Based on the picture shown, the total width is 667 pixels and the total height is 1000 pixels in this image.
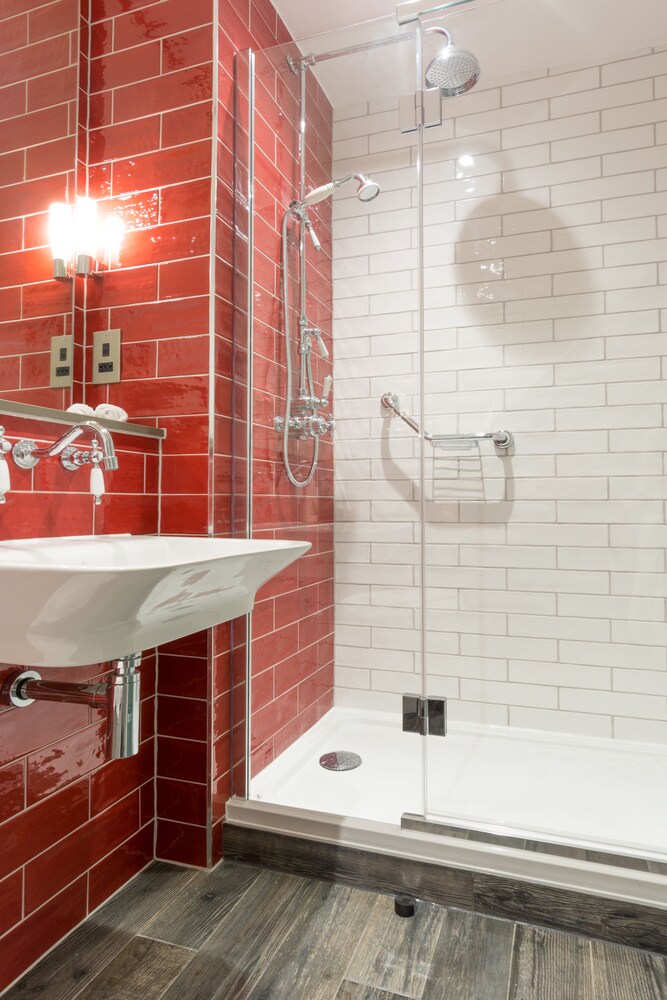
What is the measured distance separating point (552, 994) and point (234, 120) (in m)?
2.27

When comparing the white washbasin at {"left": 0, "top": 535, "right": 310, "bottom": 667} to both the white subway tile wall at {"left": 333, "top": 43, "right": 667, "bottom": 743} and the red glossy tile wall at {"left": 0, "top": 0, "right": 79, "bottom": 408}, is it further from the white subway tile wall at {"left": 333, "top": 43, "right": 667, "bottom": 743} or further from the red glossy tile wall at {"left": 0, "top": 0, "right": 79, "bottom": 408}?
the white subway tile wall at {"left": 333, "top": 43, "right": 667, "bottom": 743}

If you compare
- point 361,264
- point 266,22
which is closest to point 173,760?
point 361,264

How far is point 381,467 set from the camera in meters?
1.87

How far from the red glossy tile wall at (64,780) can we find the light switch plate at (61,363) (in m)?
0.30

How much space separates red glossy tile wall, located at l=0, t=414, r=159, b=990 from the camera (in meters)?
1.18

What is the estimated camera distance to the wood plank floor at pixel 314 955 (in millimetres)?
1140

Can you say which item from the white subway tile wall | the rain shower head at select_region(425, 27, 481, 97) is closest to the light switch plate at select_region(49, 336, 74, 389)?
the white subway tile wall

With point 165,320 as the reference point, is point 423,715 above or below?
below

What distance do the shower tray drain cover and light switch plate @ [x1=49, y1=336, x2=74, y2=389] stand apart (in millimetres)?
1388

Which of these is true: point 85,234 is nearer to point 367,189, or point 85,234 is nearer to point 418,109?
point 367,189

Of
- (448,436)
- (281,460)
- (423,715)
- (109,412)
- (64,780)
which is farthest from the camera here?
(448,436)

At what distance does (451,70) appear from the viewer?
69.2 inches

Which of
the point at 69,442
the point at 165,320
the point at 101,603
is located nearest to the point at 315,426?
the point at 165,320

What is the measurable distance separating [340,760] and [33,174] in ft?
6.31
